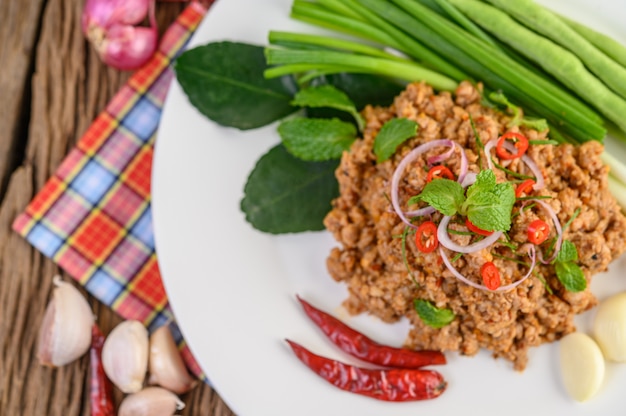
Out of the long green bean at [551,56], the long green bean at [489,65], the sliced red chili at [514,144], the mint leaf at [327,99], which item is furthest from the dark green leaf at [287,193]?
the long green bean at [551,56]

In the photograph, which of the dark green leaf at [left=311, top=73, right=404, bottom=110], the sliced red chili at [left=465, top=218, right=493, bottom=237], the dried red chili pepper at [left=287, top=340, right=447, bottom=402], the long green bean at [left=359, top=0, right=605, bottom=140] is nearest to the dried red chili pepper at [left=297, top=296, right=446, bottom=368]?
the dried red chili pepper at [left=287, top=340, right=447, bottom=402]

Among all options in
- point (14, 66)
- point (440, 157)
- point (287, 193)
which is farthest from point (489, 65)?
point (14, 66)

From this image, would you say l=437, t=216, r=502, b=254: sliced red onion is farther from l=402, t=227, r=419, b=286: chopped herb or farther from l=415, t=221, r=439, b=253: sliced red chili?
l=402, t=227, r=419, b=286: chopped herb

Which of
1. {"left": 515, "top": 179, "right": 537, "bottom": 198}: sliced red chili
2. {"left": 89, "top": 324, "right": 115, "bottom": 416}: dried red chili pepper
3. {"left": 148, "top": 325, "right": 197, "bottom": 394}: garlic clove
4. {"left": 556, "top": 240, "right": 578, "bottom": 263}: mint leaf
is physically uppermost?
{"left": 515, "top": 179, "right": 537, "bottom": 198}: sliced red chili

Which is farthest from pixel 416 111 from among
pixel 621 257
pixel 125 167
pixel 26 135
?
pixel 26 135

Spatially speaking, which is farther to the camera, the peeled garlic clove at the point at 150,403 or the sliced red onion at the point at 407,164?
the peeled garlic clove at the point at 150,403

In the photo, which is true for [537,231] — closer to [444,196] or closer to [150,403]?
[444,196]

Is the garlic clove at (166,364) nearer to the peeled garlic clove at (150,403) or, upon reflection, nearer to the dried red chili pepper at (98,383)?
the peeled garlic clove at (150,403)
